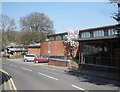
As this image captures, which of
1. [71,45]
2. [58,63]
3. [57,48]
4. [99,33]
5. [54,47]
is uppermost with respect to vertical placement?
[99,33]

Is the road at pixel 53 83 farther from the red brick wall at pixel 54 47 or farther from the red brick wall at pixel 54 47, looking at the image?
the red brick wall at pixel 54 47

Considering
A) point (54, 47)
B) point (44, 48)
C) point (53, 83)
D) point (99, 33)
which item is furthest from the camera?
point (44, 48)

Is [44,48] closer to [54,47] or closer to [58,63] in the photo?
[54,47]

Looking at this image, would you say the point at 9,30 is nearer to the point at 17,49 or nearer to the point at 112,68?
the point at 17,49

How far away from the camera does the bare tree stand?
10175 cm

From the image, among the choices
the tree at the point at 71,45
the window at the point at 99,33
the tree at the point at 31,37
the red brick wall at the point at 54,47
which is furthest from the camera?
the tree at the point at 31,37

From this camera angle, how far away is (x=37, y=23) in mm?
101938

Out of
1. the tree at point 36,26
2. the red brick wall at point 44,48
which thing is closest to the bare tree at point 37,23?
the tree at point 36,26

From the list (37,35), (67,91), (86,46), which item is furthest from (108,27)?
(37,35)

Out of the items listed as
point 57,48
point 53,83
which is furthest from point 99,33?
point 53,83

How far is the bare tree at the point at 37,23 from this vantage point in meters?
102

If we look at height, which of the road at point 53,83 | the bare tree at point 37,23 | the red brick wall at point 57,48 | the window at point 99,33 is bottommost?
the road at point 53,83

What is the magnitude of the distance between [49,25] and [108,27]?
4949cm

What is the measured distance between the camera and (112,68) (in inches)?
1257
